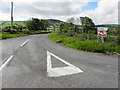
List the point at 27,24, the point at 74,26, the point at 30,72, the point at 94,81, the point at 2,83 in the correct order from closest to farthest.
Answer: the point at 2,83, the point at 94,81, the point at 30,72, the point at 74,26, the point at 27,24

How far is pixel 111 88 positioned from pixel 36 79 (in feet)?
7.28

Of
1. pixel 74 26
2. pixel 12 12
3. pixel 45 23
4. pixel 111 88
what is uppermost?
pixel 45 23

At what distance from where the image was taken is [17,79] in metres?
2.90

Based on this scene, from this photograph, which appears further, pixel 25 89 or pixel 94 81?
pixel 94 81

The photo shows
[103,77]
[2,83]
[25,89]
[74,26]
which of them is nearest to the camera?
[25,89]

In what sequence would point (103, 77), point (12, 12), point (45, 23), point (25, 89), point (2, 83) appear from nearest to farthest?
point (25, 89), point (2, 83), point (103, 77), point (12, 12), point (45, 23)

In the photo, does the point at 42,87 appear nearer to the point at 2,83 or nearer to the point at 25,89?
the point at 25,89

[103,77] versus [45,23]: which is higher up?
[45,23]

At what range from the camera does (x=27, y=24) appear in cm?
4966

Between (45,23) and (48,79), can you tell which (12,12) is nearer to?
(48,79)

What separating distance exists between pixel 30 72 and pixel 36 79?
60 centimetres

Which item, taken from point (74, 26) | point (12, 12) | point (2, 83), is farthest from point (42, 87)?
point (74, 26)

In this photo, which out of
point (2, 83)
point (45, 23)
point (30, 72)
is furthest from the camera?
point (45, 23)

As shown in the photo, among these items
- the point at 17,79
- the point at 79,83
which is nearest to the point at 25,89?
the point at 17,79
